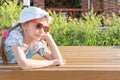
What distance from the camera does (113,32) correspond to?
6555mm

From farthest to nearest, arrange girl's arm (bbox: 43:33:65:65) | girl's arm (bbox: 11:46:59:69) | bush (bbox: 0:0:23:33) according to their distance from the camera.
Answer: bush (bbox: 0:0:23:33) < girl's arm (bbox: 43:33:65:65) < girl's arm (bbox: 11:46:59:69)

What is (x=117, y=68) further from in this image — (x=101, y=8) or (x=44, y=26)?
(x=101, y=8)

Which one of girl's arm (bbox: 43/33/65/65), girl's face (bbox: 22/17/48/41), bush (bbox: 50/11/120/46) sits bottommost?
bush (bbox: 50/11/120/46)

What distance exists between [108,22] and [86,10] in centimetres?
495

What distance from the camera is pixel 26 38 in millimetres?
3146

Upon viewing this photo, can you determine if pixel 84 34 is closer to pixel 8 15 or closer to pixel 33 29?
pixel 8 15

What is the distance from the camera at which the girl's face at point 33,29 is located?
3.04m

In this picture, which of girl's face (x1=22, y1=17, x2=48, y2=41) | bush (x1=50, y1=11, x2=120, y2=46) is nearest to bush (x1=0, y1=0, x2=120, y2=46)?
bush (x1=50, y1=11, x2=120, y2=46)

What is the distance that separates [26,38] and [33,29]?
145mm

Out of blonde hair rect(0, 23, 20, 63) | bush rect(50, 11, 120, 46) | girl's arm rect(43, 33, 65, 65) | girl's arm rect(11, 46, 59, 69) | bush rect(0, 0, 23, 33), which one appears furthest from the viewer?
bush rect(0, 0, 23, 33)

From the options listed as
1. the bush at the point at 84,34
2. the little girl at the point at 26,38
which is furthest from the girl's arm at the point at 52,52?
the bush at the point at 84,34

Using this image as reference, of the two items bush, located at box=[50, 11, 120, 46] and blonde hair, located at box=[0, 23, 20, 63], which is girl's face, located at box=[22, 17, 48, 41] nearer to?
blonde hair, located at box=[0, 23, 20, 63]

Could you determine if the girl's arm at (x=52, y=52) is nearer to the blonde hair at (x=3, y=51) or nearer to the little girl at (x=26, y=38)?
the little girl at (x=26, y=38)

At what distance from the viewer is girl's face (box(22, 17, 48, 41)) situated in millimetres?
3037
